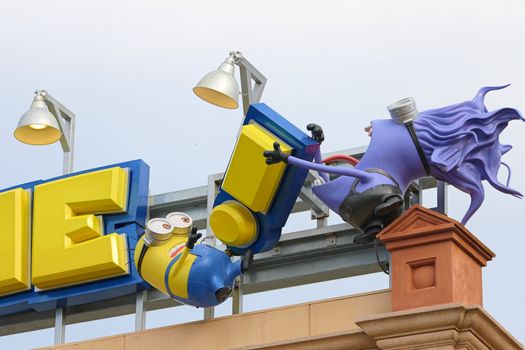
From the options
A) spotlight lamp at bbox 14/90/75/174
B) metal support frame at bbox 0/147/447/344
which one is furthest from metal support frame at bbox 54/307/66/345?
spotlight lamp at bbox 14/90/75/174

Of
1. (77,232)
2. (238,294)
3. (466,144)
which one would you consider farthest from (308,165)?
(77,232)

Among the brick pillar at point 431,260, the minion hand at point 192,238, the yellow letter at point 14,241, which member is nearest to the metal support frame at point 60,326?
the yellow letter at point 14,241

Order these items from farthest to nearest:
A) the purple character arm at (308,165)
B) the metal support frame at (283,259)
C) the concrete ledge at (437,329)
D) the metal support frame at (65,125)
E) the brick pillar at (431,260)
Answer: the metal support frame at (65,125)
the metal support frame at (283,259)
the purple character arm at (308,165)
the brick pillar at (431,260)
the concrete ledge at (437,329)

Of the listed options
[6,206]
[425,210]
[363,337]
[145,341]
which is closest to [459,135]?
[425,210]

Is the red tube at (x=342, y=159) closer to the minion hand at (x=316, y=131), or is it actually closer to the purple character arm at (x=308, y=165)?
the minion hand at (x=316, y=131)

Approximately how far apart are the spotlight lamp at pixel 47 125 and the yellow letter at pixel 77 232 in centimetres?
73

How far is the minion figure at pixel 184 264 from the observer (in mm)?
20438

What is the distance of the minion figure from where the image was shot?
805 inches

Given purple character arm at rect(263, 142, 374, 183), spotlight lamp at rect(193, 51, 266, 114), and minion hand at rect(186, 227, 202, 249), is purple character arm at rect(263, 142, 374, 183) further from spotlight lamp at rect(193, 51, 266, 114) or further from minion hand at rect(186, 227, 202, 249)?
spotlight lamp at rect(193, 51, 266, 114)

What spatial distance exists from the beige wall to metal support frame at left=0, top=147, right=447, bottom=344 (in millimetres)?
360

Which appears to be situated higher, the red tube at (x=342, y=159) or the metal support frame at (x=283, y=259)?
the red tube at (x=342, y=159)

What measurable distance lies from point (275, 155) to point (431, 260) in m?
2.04

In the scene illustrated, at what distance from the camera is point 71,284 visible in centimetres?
2216

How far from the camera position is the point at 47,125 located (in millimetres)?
23031
